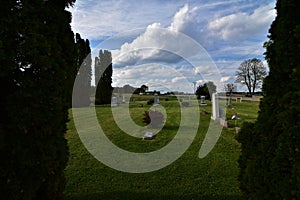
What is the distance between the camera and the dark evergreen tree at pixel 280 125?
89.3 inches

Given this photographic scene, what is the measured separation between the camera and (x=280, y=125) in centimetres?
254

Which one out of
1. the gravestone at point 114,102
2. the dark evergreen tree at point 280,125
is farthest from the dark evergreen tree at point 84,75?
the dark evergreen tree at point 280,125

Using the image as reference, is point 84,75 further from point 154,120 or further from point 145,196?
point 145,196

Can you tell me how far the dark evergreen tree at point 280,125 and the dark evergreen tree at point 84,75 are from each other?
85.7ft

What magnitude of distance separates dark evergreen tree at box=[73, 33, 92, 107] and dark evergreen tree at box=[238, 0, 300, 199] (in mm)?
26111

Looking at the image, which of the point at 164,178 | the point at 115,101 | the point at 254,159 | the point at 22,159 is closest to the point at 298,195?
the point at 254,159

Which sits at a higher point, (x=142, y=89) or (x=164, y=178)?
(x=142, y=89)

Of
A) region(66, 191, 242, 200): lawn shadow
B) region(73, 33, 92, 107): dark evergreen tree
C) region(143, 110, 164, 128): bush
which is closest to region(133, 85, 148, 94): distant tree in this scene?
region(73, 33, 92, 107): dark evergreen tree

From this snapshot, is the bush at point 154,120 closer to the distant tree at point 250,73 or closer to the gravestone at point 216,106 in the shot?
the gravestone at point 216,106

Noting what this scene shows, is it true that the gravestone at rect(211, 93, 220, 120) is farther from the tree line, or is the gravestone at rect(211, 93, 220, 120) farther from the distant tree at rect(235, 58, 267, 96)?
the distant tree at rect(235, 58, 267, 96)

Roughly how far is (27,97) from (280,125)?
252 centimetres

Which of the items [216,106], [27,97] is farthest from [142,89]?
[27,97]

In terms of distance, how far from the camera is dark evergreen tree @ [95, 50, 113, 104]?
102ft

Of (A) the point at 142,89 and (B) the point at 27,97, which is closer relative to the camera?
(B) the point at 27,97
